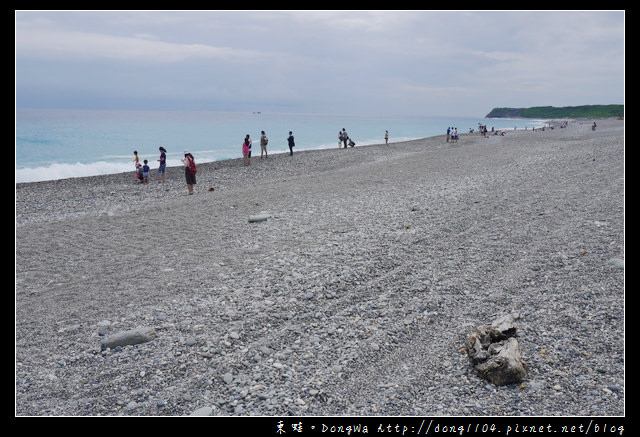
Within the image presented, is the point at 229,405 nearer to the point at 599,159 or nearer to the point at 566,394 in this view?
the point at 566,394

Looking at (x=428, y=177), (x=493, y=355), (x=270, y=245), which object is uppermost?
(x=428, y=177)

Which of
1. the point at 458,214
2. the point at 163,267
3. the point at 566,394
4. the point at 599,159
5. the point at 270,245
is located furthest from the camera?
the point at 599,159

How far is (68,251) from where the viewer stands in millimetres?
9898

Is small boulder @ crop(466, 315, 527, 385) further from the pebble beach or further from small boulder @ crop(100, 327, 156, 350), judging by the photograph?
small boulder @ crop(100, 327, 156, 350)

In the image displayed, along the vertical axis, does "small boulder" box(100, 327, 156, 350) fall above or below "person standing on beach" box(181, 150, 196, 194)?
below

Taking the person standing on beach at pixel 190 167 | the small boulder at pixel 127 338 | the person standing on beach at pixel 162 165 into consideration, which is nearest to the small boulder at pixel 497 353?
the small boulder at pixel 127 338

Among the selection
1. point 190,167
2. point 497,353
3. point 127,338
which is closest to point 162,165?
point 190,167

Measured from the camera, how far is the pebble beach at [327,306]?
4.50 metres

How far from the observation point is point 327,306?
21.1ft

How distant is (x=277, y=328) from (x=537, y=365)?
122 inches

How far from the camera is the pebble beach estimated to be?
177 inches

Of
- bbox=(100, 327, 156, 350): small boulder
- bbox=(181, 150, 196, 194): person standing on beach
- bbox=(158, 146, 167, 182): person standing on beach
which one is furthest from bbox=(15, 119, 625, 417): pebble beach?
bbox=(158, 146, 167, 182): person standing on beach

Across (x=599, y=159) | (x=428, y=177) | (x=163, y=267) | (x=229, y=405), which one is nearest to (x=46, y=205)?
(x=163, y=267)

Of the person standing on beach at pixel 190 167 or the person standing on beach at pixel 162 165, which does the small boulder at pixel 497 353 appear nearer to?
the person standing on beach at pixel 190 167
